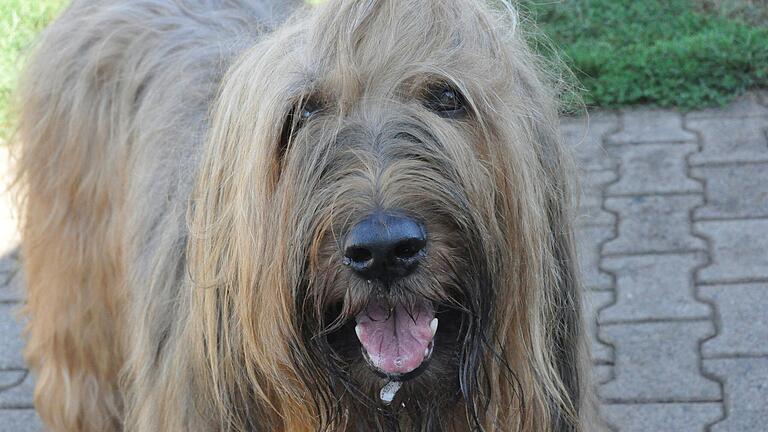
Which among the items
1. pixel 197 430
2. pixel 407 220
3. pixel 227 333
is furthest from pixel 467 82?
pixel 197 430

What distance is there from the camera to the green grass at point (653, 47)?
571 centimetres

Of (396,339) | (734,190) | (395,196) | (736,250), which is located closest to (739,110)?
(734,190)

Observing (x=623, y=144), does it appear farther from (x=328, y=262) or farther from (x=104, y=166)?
(x=328, y=262)

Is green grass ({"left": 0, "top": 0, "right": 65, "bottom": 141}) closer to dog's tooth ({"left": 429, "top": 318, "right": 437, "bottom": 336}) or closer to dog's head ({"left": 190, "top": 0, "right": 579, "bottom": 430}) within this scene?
dog's head ({"left": 190, "top": 0, "right": 579, "bottom": 430})

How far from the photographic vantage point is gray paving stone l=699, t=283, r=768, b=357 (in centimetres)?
405

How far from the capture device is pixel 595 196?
16.6ft

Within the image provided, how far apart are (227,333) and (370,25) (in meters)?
0.68

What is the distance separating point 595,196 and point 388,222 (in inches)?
122

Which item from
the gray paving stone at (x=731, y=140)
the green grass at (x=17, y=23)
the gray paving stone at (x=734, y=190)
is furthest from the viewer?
the green grass at (x=17, y=23)

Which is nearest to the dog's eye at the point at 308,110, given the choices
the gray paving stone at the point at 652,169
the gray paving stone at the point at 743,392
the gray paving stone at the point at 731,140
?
the gray paving stone at the point at 743,392

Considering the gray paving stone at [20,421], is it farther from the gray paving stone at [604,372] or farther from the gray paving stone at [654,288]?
the gray paving stone at [654,288]

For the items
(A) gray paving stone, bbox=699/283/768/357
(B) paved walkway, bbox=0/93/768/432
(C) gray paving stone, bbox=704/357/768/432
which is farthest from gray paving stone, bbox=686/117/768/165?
(C) gray paving stone, bbox=704/357/768/432

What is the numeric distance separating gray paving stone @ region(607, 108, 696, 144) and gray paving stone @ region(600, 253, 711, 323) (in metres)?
0.96

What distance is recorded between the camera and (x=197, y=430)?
2.57 meters
